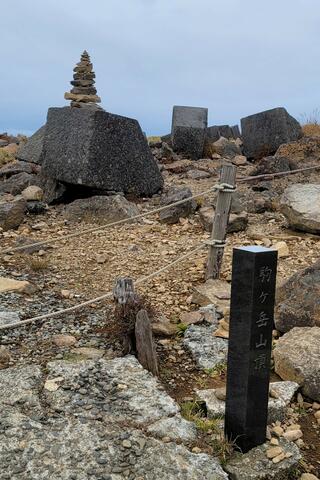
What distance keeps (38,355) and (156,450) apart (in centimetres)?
151

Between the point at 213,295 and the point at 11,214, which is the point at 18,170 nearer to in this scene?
the point at 11,214

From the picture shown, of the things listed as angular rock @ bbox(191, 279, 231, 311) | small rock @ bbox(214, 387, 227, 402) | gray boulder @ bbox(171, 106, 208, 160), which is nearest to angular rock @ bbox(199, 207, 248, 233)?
angular rock @ bbox(191, 279, 231, 311)

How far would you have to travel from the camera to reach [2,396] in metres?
3.41

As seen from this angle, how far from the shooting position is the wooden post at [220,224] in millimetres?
5508

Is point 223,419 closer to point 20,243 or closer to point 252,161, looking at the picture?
point 20,243

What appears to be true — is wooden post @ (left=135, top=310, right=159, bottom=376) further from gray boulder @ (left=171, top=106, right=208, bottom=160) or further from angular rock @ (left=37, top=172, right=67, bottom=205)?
gray boulder @ (left=171, top=106, right=208, bottom=160)

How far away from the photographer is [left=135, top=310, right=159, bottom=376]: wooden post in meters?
3.91

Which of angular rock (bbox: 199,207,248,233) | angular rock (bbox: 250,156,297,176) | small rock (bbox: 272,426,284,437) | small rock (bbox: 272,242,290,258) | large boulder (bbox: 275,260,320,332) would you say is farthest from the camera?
angular rock (bbox: 250,156,297,176)

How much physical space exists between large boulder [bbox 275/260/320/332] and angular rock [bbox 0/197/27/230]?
4632mm

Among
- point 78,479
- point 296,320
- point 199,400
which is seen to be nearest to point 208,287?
point 296,320

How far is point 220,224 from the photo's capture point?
5.62 metres

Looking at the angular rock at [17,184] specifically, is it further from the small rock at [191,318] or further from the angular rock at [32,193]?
the small rock at [191,318]

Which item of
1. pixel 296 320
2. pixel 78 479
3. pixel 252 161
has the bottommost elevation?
pixel 78 479

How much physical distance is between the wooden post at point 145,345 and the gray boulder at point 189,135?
10.6 metres
